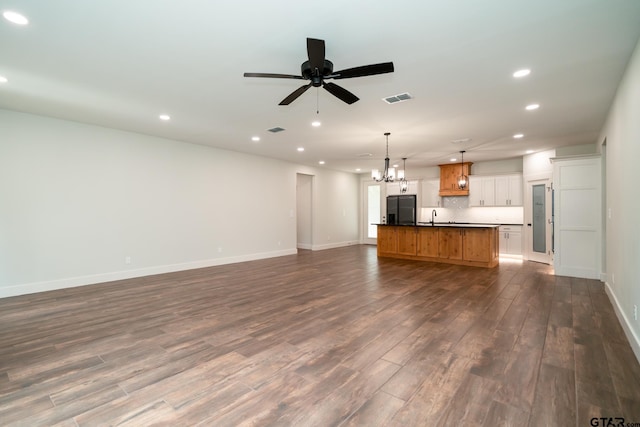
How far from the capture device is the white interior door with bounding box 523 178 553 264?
23.5 feet

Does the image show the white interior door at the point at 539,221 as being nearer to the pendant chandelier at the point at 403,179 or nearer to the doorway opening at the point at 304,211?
the pendant chandelier at the point at 403,179

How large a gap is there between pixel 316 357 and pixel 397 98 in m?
3.32

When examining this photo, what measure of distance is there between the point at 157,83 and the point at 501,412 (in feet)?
14.8

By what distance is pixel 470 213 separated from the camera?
9.23 metres

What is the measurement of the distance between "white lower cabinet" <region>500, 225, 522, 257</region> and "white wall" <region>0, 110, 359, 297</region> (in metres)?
6.41

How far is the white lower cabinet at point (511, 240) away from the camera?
319 inches

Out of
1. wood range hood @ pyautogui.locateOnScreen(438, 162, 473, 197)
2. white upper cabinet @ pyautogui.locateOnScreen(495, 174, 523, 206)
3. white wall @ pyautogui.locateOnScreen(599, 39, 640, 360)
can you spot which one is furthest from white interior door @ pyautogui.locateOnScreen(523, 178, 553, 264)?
white wall @ pyautogui.locateOnScreen(599, 39, 640, 360)

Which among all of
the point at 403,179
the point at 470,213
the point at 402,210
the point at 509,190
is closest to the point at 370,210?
the point at 402,210

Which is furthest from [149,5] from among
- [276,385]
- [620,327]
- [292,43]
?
[620,327]

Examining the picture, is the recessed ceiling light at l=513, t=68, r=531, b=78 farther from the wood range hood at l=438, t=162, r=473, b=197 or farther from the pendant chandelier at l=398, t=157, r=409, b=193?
the wood range hood at l=438, t=162, r=473, b=197

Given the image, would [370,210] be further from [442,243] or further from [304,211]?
[442,243]

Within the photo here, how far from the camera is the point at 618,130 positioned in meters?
3.71

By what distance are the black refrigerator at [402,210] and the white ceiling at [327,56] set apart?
16.1 ft

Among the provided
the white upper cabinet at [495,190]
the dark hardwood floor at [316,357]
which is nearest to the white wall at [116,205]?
the dark hardwood floor at [316,357]
